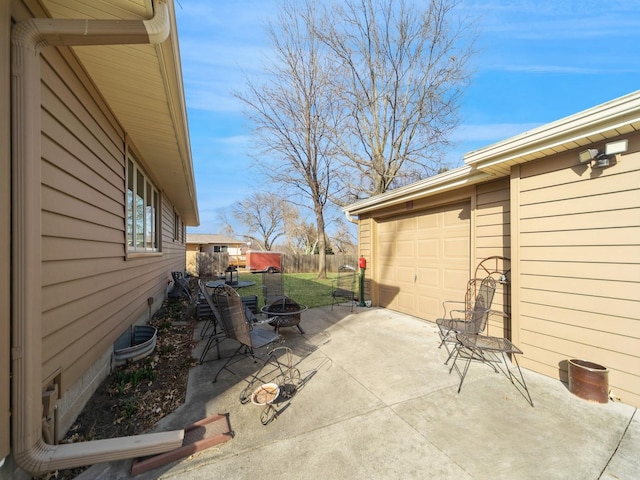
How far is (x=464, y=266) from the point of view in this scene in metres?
4.61

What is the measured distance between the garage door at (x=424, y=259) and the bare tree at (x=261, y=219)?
3255 cm

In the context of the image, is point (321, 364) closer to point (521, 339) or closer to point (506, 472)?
point (506, 472)

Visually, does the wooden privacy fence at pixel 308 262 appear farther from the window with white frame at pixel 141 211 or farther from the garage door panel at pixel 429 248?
the garage door panel at pixel 429 248

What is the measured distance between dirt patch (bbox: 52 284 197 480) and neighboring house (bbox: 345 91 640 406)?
402cm

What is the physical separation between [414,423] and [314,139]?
14.6 metres

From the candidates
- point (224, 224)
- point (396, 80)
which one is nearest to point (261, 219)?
point (224, 224)

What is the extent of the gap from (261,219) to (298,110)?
87.0 ft

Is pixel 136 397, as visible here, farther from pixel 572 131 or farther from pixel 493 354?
pixel 572 131

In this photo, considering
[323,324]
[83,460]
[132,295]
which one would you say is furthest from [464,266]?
[132,295]

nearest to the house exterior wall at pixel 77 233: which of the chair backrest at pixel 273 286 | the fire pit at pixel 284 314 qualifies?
the fire pit at pixel 284 314

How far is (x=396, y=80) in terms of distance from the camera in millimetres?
11906

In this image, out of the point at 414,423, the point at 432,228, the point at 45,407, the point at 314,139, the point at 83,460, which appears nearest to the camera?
the point at 83,460

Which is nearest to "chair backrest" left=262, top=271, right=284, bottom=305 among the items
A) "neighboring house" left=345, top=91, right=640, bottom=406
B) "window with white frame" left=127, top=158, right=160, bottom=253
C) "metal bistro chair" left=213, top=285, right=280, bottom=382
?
"window with white frame" left=127, top=158, right=160, bottom=253

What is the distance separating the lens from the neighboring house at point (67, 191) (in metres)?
1.59
